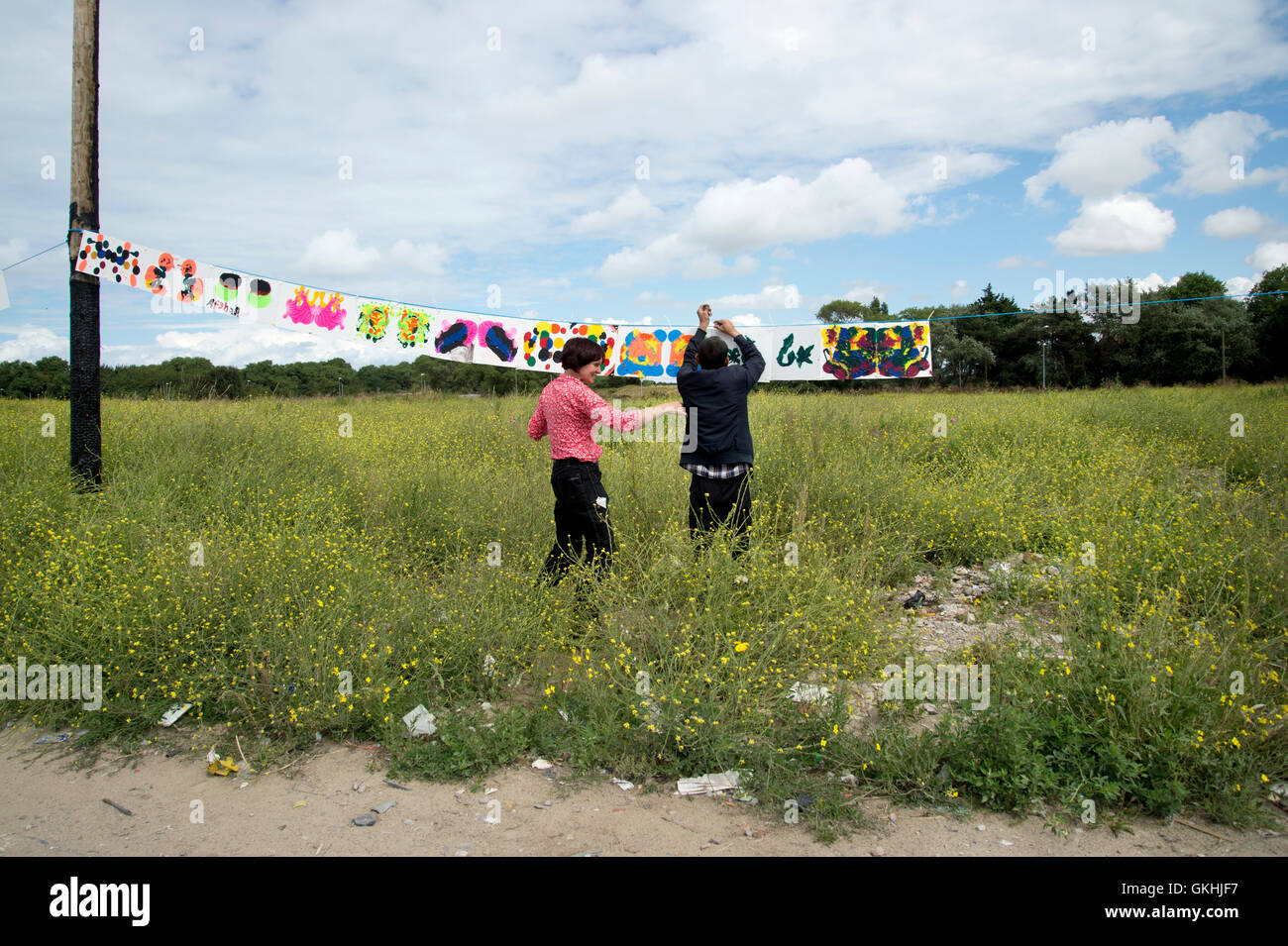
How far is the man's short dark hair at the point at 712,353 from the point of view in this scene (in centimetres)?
471

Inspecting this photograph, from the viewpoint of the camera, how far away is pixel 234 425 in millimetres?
7891

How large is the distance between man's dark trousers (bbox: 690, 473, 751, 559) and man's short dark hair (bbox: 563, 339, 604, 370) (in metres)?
1.15

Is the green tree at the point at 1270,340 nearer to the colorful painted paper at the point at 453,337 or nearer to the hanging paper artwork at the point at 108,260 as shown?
the colorful painted paper at the point at 453,337

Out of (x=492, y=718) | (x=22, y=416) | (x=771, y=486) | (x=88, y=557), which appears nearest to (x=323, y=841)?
(x=492, y=718)

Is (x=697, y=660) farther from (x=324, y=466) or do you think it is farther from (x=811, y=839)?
(x=324, y=466)

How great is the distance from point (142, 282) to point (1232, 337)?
35.0m

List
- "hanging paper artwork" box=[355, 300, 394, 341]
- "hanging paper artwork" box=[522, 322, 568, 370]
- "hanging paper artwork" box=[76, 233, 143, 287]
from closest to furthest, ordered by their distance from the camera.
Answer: "hanging paper artwork" box=[76, 233, 143, 287], "hanging paper artwork" box=[355, 300, 394, 341], "hanging paper artwork" box=[522, 322, 568, 370]

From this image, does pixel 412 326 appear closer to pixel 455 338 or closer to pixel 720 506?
pixel 455 338

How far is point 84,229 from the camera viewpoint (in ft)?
19.1

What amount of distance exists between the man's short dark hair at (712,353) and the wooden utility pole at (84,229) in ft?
17.0

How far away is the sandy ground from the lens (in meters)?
2.69

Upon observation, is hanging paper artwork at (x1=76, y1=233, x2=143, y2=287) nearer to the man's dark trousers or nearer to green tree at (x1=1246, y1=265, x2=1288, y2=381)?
the man's dark trousers

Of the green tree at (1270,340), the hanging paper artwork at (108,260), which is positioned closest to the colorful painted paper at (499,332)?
the hanging paper artwork at (108,260)

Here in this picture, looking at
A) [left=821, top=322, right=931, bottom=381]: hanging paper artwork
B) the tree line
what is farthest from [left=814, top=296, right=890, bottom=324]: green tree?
[left=821, top=322, right=931, bottom=381]: hanging paper artwork
